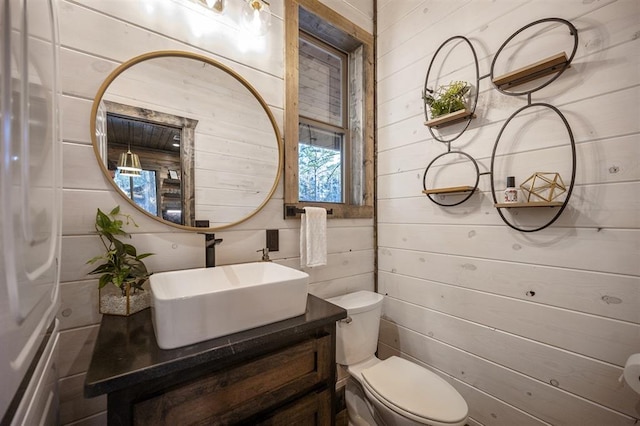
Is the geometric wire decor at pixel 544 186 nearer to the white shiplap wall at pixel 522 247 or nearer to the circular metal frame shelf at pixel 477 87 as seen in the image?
the white shiplap wall at pixel 522 247

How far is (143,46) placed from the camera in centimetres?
108

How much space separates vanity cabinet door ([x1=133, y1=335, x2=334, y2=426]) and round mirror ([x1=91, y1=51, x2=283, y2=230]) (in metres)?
0.66

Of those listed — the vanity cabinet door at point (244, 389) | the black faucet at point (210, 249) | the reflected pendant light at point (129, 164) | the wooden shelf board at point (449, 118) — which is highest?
the wooden shelf board at point (449, 118)

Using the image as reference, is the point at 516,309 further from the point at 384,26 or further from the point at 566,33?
the point at 384,26

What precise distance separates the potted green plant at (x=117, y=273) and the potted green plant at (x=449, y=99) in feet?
5.14

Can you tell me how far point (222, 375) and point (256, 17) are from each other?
1.53 meters

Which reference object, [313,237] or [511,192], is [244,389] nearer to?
[313,237]

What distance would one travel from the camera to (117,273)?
0.90 meters

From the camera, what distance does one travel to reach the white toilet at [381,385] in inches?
40.8

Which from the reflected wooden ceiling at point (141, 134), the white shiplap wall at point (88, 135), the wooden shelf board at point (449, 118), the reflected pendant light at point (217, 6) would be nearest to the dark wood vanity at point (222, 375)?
the white shiplap wall at point (88, 135)

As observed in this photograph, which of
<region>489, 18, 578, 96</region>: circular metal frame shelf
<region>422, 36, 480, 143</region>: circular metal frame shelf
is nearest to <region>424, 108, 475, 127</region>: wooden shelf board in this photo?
<region>422, 36, 480, 143</region>: circular metal frame shelf

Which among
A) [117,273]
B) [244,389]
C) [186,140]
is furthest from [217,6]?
[244,389]

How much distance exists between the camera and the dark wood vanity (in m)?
0.63

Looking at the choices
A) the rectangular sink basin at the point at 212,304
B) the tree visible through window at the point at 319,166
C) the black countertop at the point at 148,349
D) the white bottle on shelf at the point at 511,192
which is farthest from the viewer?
the tree visible through window at the point at 319,166
